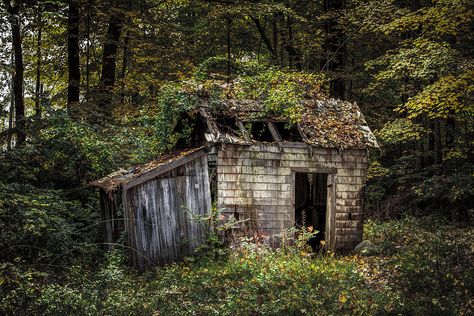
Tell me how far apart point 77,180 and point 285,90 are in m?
6.93

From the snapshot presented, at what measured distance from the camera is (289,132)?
569 inches

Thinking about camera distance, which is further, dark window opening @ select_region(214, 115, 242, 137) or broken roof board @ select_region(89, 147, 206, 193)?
dark window opening @ select_region(214, 115, 242, 137)

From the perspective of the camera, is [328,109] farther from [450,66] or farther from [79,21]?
[79,21]

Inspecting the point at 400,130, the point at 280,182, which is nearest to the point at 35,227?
the point at 280,182

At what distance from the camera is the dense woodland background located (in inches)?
327

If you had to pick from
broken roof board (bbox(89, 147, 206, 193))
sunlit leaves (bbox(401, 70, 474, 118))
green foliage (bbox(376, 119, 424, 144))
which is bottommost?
→ broken roof board (bbox(89, 147, 206, 193))

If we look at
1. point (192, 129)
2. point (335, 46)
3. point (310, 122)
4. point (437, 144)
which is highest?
point (335, 46)

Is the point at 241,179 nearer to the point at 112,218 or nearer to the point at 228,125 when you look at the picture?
the point at 228,125

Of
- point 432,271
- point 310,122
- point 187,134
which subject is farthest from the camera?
point 187,134

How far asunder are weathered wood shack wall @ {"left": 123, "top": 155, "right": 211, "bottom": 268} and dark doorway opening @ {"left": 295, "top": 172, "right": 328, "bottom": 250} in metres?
4.89

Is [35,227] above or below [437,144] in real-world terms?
below

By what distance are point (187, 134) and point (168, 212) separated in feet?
9.00

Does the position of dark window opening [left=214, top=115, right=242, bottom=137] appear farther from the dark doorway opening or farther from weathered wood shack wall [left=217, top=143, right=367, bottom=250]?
the dark doorway opening

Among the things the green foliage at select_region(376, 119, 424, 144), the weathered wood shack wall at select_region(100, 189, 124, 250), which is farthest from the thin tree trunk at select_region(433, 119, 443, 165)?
the weathered wood shack wall at select_region(100, 189, 124, 250)
